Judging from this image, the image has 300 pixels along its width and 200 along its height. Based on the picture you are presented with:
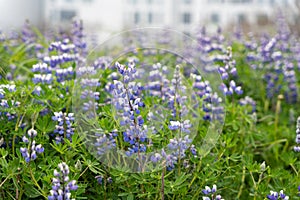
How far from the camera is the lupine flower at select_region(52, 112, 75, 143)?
60.1 inches

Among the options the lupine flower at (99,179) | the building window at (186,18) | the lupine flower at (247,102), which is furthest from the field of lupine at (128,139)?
the building window at (186,18)

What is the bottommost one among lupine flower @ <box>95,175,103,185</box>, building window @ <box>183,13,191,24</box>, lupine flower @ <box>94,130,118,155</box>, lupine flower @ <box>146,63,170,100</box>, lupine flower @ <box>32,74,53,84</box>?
building window @ <box>183,13,191,24</box>

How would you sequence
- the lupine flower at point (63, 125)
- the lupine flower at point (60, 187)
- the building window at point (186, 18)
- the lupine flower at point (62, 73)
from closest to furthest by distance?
the lupine flower at point (60, 187), the lupine flower at point (63, 125), the lupine flower at point (62, 73), the building window at point (186, 18)

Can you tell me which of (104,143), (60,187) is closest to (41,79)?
(104,143)

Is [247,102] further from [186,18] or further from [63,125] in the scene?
[186,18]

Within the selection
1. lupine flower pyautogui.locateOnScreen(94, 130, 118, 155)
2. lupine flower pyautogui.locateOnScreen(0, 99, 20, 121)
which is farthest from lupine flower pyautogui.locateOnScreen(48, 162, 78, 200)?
lupine flower pyautogui.locateOnScreen(0, 99, 20, 121)

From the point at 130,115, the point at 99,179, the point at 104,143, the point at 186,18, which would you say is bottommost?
the point at 186,18

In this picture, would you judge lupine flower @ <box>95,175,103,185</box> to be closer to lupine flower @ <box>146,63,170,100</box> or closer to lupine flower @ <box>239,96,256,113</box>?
lupine flower @ <box>146,63,170,100</box>

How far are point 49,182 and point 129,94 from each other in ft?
1.12

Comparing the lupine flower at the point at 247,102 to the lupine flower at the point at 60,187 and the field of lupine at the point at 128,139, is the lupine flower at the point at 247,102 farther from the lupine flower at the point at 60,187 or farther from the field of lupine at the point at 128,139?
the lupine flower at the point at 60,187

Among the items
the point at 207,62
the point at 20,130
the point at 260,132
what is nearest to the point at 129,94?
the point at 20,130

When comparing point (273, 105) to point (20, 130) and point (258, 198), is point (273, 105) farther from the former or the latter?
point (20, 130)

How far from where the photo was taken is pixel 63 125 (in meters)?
1.58

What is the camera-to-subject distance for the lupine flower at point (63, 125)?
1.53m
